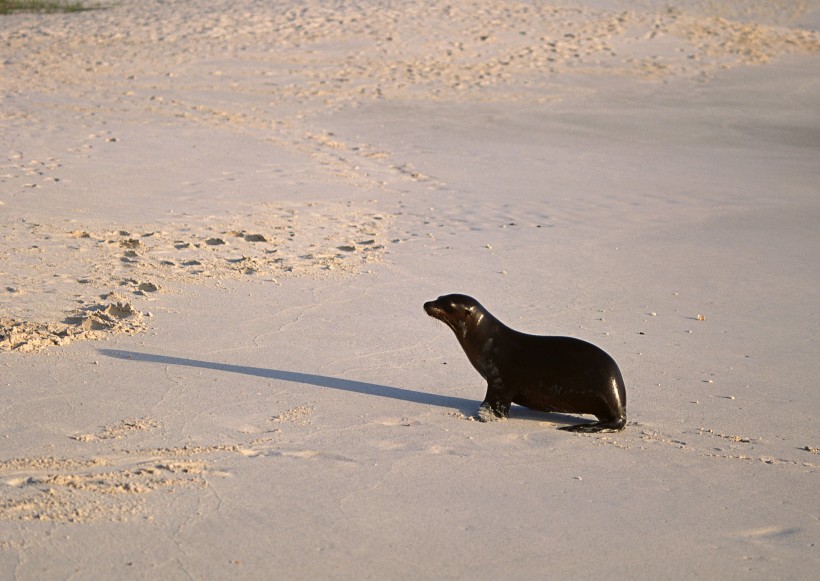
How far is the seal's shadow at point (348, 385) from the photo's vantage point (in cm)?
507

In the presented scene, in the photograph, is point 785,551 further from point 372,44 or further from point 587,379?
point 372,44

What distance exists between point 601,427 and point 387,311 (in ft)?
6.62

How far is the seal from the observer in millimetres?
4835

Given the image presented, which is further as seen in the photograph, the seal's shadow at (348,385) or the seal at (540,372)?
the seal's shadow at (348,385)

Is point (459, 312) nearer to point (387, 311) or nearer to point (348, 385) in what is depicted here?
point (348, 385)

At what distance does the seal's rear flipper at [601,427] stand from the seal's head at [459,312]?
0.67 metres

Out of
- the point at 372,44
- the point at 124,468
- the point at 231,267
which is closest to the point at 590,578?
the point at 124,468

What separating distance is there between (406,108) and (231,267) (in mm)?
7140

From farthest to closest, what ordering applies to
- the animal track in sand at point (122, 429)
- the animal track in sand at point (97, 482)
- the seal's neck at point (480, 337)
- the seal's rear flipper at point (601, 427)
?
the seal's neck at point (480, 337) → the seal's rear flipper at point (601, 427) → the animal track in sand at point (122, 429) → the animal track in sand at point (97, 482)

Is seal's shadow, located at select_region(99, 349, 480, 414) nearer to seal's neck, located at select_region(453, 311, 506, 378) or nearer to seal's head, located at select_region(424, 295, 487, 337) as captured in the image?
seal's neck, located at select_region(453, 311, 506, 378)

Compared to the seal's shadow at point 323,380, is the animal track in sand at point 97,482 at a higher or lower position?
higher

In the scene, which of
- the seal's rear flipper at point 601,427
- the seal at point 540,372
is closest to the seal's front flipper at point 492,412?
the seal at point 540,372

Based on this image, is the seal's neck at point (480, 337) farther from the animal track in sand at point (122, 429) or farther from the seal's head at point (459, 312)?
the animal track in sand at point (122, 429)

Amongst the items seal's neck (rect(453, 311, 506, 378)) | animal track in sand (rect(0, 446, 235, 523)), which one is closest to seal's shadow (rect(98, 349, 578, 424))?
seal's neck (rect(453, 311, 506, 378))
